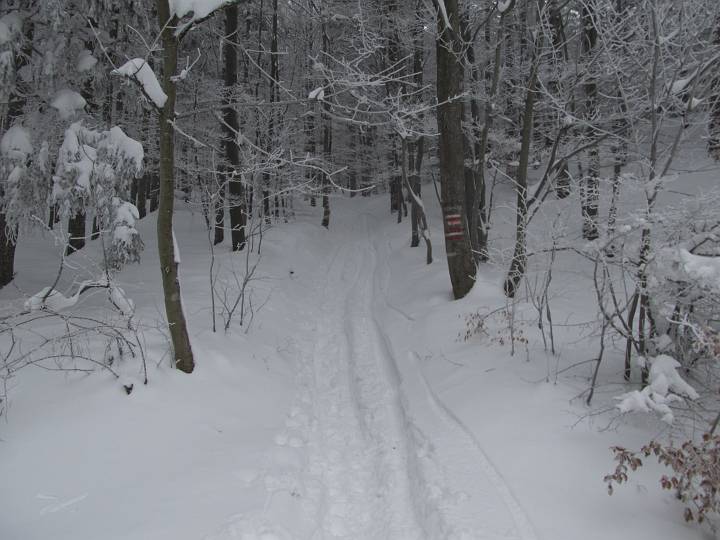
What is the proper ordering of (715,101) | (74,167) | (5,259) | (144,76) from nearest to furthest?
(144,76) → (715,101) → (74,167) → (5,259)

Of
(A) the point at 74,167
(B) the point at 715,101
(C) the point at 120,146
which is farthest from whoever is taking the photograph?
(C) the point at 120,146

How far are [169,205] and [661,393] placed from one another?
5.00 m

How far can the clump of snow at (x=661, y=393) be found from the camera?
11.2ft

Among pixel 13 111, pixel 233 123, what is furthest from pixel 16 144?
pixel 233 123

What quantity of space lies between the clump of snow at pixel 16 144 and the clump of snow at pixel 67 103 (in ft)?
2.25

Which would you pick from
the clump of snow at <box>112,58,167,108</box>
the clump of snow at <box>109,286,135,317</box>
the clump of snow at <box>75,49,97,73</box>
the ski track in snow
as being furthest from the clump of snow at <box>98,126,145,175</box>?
the ski track in snow

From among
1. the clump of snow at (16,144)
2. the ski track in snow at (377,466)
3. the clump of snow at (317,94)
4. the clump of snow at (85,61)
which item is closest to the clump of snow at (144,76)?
the clump of snow at (317,94)

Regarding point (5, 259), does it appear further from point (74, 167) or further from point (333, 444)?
point (333, 444)

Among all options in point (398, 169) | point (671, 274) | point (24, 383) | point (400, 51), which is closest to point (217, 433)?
point (24, 383)

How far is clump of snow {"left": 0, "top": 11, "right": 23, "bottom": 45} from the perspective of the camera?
7.19 metres

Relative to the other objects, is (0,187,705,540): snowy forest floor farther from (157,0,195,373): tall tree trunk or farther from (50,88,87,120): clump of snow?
(50,88,87,120): clump of snow

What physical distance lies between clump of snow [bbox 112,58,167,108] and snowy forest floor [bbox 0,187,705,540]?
220 cm

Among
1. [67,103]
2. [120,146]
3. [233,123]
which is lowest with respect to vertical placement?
[120,146]

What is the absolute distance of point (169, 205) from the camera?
5.00 meters
